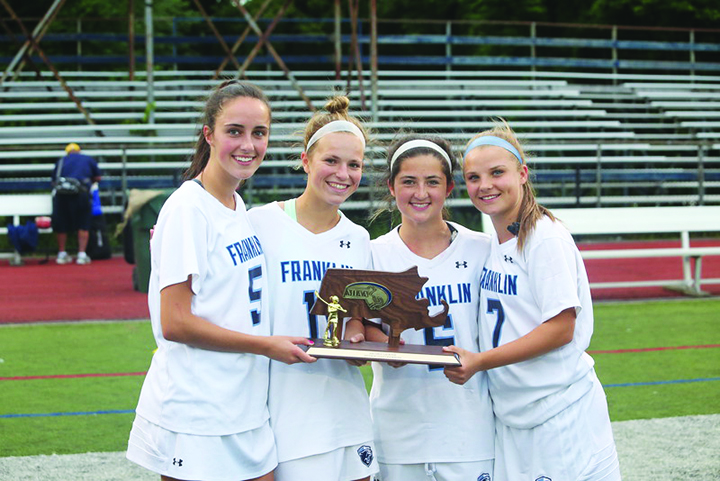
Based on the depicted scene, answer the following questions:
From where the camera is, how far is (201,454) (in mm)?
2574

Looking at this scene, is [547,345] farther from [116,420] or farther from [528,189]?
[116,420]

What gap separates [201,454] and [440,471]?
2.83 feet

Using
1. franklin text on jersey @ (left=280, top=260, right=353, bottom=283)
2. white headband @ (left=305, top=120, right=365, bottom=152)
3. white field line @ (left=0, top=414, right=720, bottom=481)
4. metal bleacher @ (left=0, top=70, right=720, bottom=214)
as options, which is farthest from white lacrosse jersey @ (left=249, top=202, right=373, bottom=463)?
metal bleacher @ (left=0, top=70, right=720, bottom=214)

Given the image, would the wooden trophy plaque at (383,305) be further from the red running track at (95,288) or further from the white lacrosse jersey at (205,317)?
the red running track at (95,288)

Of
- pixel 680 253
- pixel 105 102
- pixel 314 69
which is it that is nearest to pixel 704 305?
pixel 680 253

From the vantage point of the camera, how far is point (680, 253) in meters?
9.77

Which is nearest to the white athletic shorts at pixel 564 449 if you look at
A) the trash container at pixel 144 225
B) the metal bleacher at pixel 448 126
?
the trash container at pixel 144 225

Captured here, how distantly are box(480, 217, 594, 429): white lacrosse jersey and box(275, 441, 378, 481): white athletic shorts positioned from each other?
51 cm

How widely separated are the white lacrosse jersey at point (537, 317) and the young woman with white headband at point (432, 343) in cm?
10

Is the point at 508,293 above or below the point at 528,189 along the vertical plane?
below

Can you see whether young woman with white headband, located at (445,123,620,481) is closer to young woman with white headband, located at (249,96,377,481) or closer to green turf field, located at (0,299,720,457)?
young woman with white headband, located at (249,96,377,481)

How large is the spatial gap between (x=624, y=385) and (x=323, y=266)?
3.85 m

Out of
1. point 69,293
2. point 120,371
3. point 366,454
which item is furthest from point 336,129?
point 69,293

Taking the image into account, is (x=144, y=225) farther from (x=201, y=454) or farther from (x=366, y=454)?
(x=201, y=454)
